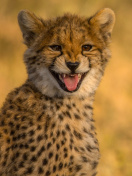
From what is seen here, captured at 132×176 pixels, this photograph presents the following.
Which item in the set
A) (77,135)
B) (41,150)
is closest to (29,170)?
(41,150)

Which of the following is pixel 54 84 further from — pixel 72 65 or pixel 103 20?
pixel 103 20

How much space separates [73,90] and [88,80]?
0.53 feet

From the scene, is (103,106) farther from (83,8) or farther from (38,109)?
(38,109)

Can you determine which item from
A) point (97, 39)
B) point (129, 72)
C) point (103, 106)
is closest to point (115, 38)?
point (129, 72)

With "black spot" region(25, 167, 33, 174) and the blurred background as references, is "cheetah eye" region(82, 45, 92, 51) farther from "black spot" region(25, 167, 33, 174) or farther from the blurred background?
the blurred background

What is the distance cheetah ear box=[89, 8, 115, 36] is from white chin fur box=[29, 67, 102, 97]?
1.30 feet

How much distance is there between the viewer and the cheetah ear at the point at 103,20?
4594 millimetres

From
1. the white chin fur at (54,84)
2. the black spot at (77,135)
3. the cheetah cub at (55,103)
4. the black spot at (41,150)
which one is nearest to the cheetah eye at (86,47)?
the cheetah cub at (55,103)

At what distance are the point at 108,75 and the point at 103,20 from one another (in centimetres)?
375

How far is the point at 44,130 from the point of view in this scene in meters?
4.30

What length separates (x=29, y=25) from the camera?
4.51m

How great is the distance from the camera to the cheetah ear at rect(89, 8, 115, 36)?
→ 4.59 meters

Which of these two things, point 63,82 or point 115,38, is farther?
point 115,38

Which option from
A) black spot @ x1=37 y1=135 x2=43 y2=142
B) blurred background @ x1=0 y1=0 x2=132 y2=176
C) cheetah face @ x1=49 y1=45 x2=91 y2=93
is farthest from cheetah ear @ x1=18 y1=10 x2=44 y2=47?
blurred background @ x1=0 y1=0 x2=132 y2=176
